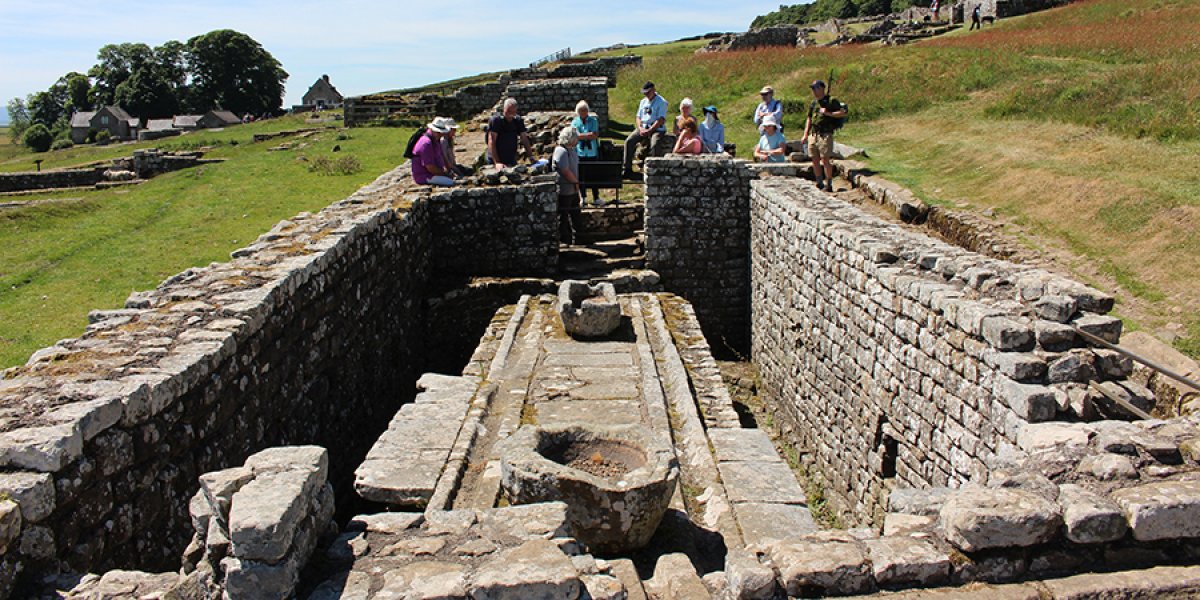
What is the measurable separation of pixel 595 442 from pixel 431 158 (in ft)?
28.2

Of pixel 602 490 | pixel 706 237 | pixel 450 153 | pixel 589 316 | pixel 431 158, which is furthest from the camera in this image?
pixel 450 153

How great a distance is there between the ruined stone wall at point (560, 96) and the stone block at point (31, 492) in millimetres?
19109

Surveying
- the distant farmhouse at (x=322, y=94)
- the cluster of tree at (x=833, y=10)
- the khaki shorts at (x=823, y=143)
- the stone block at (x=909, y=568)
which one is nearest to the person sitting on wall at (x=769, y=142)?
the khaki shorts at (x=823, y=143)

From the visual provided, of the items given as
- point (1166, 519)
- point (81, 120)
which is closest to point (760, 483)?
point (1166, 519)

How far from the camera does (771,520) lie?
562 centimetres

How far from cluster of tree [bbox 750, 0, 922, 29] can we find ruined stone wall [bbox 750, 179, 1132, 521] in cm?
5271

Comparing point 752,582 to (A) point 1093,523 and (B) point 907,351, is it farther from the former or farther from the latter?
(B) point 907,351

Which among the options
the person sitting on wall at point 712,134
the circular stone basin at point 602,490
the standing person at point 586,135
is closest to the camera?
the circular stone basin at point 602,490

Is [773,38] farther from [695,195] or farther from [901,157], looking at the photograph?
[695,195]

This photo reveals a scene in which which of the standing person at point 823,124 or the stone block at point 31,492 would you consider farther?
the standing person at point 823,124

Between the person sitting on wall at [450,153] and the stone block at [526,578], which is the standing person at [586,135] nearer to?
the person sitting on wall at [450,153]

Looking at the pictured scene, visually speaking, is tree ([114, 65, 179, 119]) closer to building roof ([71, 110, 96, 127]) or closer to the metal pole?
building roof ([71, 110, 96, 127])

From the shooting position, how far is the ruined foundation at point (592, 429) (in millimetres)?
3879

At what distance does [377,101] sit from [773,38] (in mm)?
20293
